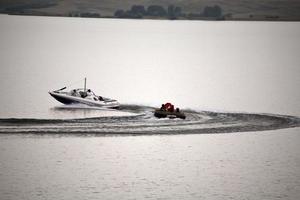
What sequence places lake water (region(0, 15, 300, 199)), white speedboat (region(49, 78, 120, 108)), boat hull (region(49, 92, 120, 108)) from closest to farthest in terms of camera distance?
1. lake water (region(0, 15, 300, 199))
2. boat hull (region(49, 92, 120, 108))
3. white speedboat (region(49, 78, 120, 108))

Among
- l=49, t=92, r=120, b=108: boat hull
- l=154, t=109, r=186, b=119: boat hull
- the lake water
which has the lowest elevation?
the lake water

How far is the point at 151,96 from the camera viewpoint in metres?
126

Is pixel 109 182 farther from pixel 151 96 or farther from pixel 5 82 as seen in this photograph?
pixel 5 82

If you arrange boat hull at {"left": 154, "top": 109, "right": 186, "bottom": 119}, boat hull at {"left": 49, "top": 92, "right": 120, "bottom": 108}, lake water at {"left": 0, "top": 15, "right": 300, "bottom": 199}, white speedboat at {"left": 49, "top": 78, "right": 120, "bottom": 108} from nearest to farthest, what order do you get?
lake water at {"left": 0, "top": 15, "right": 300, "bottom": 199}
boat hull at {"left": 154, "top": 109, "right": 186, "bottom": 119}
boat hull at {"left": 49, "top": 92, "right": 120, "bottom": 108}
white speedboat at {"left": 49, "top": 78, "right": 120, "bottom": 108}

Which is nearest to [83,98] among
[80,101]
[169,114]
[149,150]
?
[80,101]

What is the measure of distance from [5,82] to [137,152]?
2705 inches

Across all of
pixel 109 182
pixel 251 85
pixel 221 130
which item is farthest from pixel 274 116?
pixel 251 85

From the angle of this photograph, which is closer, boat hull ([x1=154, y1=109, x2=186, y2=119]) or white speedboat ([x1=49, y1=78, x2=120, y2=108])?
boat hull ([x1=154, y1=109, x2=186, y2=119])

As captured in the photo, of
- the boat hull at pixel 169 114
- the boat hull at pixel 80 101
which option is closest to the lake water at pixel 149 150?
the boat hull at pixel 169 114

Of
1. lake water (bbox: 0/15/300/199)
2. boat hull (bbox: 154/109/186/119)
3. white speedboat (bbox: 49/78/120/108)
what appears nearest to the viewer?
lake water (bbox: 0/15/300/199)

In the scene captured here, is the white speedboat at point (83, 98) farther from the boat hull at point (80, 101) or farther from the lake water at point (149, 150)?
the lake water at point (149, 150)

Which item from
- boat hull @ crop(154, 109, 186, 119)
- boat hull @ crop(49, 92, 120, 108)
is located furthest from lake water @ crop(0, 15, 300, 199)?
boat hull @ crop(49, 92, 120, 108)

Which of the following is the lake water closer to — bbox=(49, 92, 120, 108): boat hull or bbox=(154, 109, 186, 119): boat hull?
bbox=(154, 109, 186, 119): boat hull

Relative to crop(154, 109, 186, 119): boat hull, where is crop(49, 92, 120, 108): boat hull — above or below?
above
